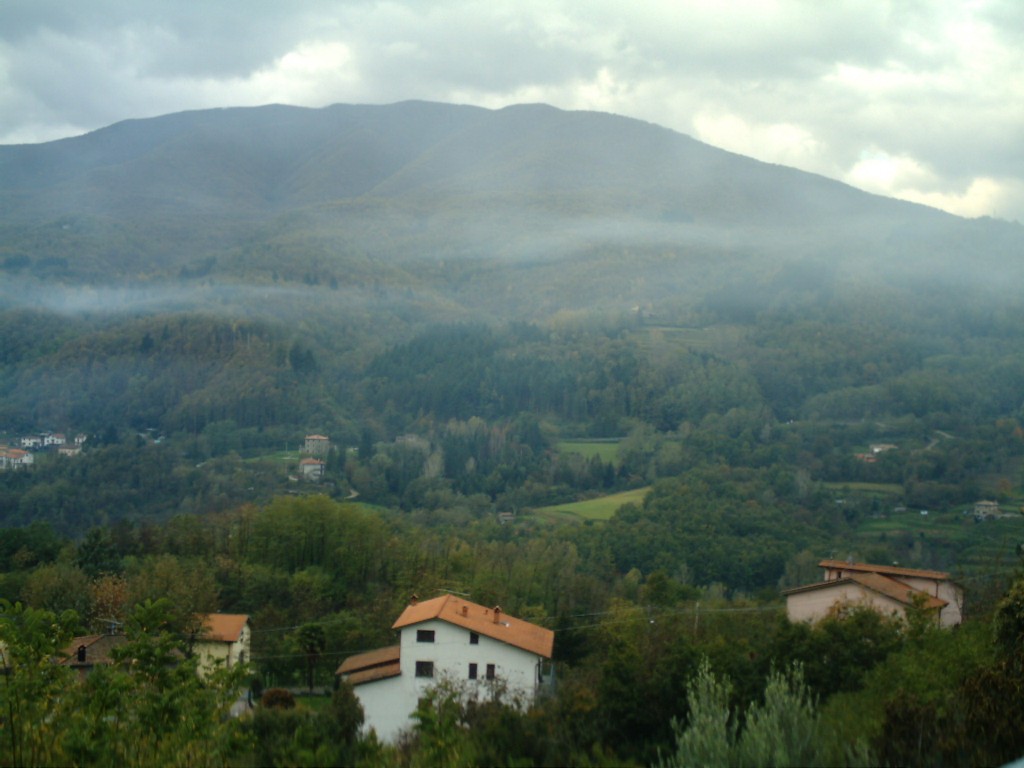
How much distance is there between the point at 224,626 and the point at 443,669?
617cm

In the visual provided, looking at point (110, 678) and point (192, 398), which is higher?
point (110, 678)

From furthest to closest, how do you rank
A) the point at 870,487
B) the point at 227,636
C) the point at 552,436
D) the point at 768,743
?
the point at 552,436, the point at 870,487, the point at 227,636, the point at 768,743

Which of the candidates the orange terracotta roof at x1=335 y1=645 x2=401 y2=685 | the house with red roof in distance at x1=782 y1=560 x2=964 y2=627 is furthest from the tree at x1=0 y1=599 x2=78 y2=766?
→ the house with red roof in distance at x1=782 y1=560 x2=964 y2=627

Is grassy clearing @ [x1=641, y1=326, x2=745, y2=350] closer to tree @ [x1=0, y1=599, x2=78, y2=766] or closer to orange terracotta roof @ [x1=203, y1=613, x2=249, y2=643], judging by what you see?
orange terracotta roof @ [x1=203, y1=613, x2=249, y2=643]

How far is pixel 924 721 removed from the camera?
5.68 meters

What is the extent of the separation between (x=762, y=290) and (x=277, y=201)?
11991cm

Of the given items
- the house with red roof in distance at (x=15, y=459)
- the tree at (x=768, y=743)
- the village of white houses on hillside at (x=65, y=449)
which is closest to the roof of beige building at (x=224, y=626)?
the tree at (x=768, y=743)

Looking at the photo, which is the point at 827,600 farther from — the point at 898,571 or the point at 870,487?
the point at 870,487

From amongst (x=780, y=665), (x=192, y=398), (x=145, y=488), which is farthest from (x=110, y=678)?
(x=192, y=398)

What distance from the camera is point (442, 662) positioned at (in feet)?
64.7

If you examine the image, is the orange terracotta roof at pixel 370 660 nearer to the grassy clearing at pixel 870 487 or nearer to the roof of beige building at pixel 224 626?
the roof of beige building at pixel 224 626

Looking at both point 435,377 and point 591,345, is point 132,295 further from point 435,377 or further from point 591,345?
point 591,345

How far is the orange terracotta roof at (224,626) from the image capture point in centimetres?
2164

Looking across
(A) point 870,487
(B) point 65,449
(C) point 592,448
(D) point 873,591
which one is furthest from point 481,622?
(B) point 65,449
